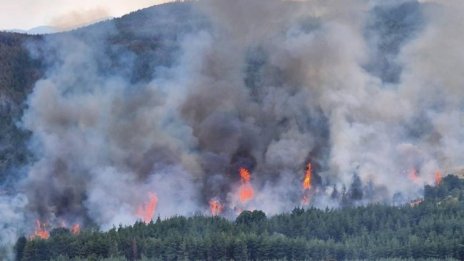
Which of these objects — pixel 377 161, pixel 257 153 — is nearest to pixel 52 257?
pixel 257 153

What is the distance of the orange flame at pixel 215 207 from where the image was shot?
457ft

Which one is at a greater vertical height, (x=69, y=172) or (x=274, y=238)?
(x=69, y=172)

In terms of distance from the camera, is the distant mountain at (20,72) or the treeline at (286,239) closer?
the treeline at (286,239)

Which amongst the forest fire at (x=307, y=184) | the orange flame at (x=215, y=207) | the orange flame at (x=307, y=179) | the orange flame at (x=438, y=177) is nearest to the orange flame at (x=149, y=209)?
the orange flame at (x=215, y=207)

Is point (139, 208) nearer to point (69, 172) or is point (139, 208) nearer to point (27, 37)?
point (69, 172)

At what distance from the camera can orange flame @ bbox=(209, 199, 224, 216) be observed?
139m

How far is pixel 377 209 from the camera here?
4717 inches

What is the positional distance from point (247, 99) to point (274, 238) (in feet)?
206

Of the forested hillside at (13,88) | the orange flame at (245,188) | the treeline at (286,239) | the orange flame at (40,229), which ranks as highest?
the forested hillside at (13,88)

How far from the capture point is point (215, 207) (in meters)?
141

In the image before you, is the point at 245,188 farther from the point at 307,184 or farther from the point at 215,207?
the point at 307,184

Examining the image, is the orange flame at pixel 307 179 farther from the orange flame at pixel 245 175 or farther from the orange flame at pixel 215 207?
the orange flame at pixel 215 207

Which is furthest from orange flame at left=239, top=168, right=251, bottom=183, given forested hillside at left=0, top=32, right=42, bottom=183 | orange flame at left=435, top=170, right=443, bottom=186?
forested hillside at left=0, top=32, right=42, bottom=183

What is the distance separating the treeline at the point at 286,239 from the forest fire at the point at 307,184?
2451cm
